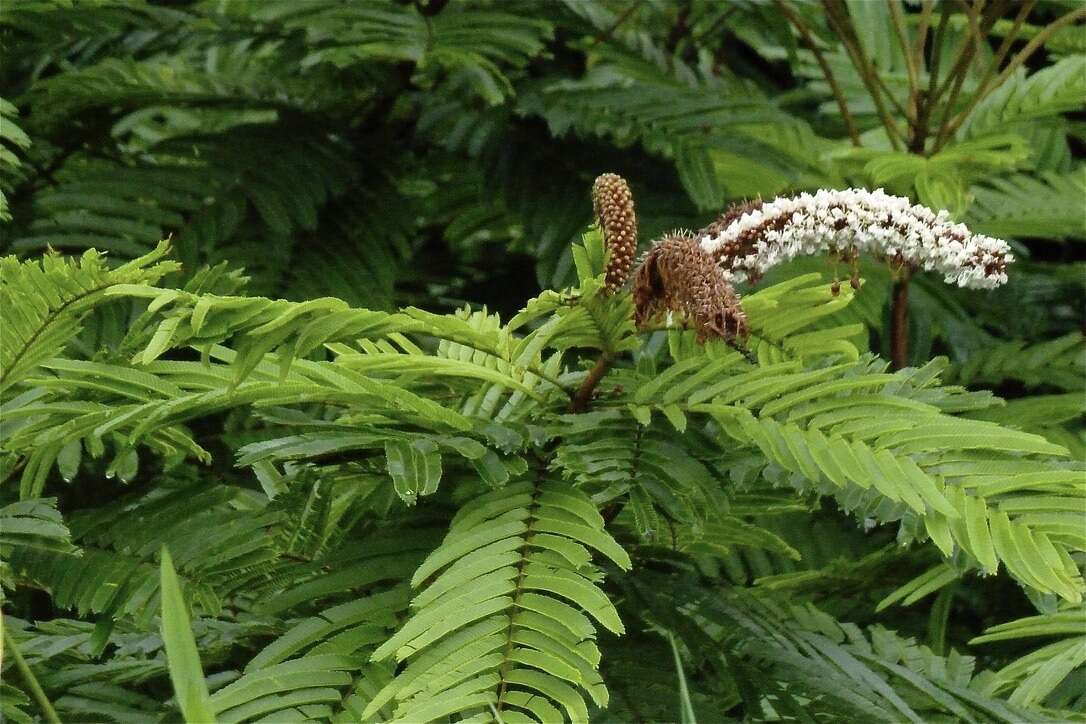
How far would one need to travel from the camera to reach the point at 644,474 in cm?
78

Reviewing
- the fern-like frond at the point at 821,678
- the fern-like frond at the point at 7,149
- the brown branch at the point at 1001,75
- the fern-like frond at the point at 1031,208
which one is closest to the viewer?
the fern-like frond at the point at 821,678

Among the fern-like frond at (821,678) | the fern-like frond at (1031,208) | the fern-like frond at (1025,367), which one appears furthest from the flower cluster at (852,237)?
the fern-like frond at (1031,208)

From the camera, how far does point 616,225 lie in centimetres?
75

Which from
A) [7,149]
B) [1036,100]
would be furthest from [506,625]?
[1036,100]

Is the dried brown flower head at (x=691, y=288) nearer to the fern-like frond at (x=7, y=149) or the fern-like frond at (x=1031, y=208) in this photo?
the fern-like frond at (x=7, y=149)

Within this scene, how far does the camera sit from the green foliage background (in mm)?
708

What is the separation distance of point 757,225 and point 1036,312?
4.51 feet

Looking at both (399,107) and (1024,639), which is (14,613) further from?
(1024,639)

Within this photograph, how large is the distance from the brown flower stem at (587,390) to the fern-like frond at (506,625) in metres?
0.10

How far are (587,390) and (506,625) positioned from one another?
203 millimetres

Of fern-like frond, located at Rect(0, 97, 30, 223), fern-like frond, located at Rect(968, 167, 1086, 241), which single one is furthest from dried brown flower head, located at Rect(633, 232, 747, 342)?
fern-like frond, located at Rect(968, 167, 1086, 241)

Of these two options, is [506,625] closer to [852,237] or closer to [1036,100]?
[852,237]

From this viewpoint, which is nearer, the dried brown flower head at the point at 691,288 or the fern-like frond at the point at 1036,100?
the dried brown flower head at the point at 691,288

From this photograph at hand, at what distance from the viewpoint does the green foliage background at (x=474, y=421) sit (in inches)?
27.9
